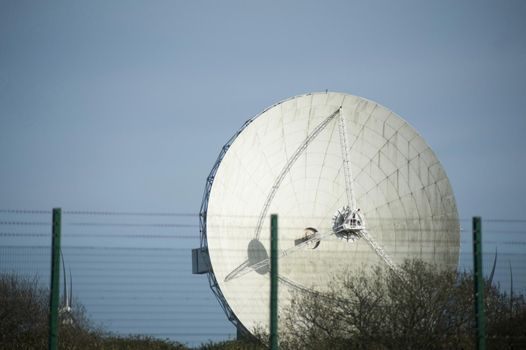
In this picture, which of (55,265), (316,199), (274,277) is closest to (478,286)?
(274,277)

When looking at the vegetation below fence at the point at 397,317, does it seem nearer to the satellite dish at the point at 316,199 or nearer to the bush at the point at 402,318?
the bush at the point at 402,318

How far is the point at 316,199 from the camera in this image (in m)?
29.1

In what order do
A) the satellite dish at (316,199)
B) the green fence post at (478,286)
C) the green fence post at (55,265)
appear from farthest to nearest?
the satellite dish at (316,199) < the green fence post at (478,286) < the green fence post at (55,265)

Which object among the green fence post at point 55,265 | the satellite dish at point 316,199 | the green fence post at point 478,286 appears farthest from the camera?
the satellite dish at point 316,199

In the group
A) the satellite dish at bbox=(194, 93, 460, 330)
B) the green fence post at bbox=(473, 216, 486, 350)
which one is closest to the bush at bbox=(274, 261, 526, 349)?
the satellite dish at bbox=(194, 93, 460, 330)

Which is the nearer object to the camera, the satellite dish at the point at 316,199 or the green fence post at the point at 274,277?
the green fence post at the point at 274,277

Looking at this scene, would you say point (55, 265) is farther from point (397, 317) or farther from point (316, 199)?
point (316, 199)

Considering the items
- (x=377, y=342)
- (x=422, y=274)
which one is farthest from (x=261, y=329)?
(x=377, y=342)

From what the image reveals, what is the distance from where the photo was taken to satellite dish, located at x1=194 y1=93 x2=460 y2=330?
27.2m

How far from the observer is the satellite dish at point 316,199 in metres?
27.2

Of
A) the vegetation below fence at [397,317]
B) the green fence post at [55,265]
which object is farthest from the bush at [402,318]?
the green fence post at [55,265]

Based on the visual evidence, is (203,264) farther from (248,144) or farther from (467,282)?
(467,282)

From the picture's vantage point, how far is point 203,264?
95.1 ft

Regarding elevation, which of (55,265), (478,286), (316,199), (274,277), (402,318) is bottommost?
(402,318)
